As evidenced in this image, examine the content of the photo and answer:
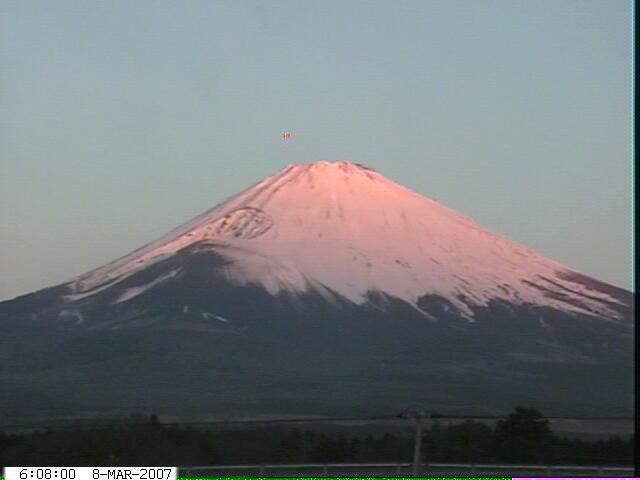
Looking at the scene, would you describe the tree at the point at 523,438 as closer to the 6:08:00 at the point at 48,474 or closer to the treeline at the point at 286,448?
the treeline at the point at 286,448

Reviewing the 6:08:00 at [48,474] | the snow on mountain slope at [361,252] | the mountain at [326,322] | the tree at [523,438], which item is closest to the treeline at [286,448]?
the tree at [523,438]

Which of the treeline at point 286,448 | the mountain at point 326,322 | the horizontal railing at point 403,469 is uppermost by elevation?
the mountain at point 326,322

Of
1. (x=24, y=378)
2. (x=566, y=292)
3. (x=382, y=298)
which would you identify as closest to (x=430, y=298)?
(x=382, y=298)

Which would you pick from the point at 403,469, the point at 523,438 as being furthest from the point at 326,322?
the point at 403,469

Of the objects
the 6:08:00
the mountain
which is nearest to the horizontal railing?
the 6:08:00

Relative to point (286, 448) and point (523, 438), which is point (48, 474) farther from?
point (286, 448)
